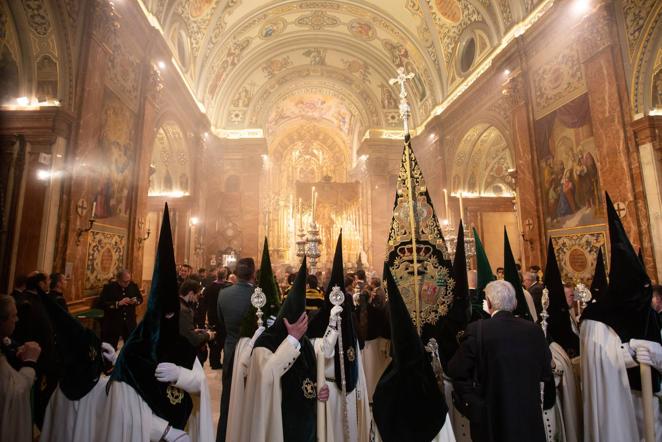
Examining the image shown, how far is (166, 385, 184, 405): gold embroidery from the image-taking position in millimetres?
2101

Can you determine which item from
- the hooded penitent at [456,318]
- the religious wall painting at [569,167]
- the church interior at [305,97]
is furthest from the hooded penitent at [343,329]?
the religious wall painting at [569,167]

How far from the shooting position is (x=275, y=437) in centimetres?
231

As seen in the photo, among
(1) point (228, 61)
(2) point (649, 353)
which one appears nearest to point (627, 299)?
(2) point (649, 353)

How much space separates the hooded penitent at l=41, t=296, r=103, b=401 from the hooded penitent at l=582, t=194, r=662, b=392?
11.5 ft

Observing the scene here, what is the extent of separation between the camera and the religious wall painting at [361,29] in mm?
15387

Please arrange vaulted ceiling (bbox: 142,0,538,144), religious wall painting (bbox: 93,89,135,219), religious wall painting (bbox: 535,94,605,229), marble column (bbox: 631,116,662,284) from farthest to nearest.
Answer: vaulted ceiling (bbox: 142,0,538,144) < religious wall painting (bbox: 535,94,605,229) < religious wall painting (bbox: 93,89,135,219) < marble column (bbox: 631,116,662,284)

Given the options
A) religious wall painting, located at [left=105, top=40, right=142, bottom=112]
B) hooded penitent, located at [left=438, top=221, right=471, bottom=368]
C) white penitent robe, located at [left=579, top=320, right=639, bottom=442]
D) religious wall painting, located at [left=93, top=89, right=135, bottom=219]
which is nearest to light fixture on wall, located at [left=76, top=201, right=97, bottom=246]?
religious wall painting, located at [left=93, top=89, right=135, bottom=219]

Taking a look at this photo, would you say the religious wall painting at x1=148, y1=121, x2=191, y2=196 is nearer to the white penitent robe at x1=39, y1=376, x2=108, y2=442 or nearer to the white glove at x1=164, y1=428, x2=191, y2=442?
the white penitent robe at x1=39, y1=376, x2=108, y2=442

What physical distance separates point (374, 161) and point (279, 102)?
235 inches

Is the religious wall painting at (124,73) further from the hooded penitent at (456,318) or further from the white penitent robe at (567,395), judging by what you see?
the white penitent robe at (567,395)

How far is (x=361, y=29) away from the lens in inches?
621

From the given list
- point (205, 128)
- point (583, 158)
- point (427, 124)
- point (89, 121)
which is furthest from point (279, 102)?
point (583, 158)

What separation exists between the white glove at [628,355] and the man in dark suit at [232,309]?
301 centimetres

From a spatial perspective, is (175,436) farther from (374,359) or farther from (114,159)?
(114,159)
